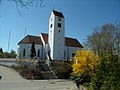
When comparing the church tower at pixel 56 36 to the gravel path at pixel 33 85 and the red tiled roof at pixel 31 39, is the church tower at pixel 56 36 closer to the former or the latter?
the red tiled roof at pixel 31 39

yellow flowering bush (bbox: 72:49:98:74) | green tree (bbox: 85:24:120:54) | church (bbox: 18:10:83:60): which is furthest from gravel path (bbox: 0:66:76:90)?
church (bbox: 18:10:83:60)

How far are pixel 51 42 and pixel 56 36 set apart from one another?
2.26m

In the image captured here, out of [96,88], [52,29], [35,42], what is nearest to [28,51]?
[35,42]

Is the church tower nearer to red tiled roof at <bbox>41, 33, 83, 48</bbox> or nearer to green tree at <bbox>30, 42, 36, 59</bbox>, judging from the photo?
red tiled roof at <bbox>41, 33, 83, 48</bbox>

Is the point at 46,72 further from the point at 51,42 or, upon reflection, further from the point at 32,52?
the point at 51,42

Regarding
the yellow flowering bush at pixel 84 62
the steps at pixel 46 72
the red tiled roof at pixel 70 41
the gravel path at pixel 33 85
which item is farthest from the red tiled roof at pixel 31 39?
the yellow flowering bush at pixel 84 62

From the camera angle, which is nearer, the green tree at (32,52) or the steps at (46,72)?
the steps at (46,72)

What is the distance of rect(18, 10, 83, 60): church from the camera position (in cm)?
4482

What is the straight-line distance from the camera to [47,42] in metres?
48.0

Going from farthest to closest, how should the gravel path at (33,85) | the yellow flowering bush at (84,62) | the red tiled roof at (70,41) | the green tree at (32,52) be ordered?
the red tiled roof at (70,41), the green tree at (32,52), the yellow flowering bush at (84,62), the gravel path at (33,85)

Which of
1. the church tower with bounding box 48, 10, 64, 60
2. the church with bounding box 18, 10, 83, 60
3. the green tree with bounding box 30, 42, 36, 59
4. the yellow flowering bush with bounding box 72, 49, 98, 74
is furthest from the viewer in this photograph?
the green tree with bounding box 30, 42, 36, 59

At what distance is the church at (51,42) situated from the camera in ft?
147

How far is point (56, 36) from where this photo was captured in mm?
45188

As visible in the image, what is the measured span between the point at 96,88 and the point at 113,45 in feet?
78.3
